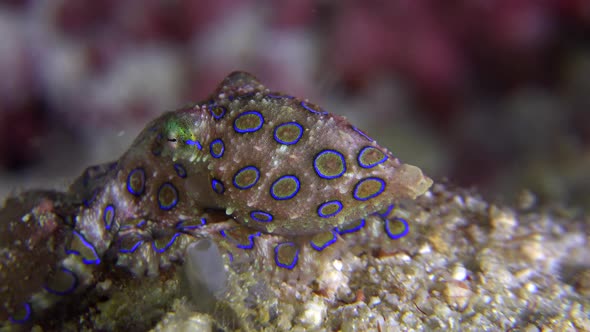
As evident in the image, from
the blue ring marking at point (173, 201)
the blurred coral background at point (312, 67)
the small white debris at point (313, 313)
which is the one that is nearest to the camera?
the small white debris at point (313, 313)

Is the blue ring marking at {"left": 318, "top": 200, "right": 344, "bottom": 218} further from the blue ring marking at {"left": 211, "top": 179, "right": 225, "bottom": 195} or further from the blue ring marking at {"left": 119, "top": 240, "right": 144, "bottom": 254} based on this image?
the blue ring marking at {"left": 119, "top": 240, "right": 144, "bottom": 254}

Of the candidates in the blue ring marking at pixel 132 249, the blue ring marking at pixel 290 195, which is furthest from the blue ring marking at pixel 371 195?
the blue ring marking at pixel 132 249

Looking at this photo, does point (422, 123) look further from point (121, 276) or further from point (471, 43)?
point (121, 276)

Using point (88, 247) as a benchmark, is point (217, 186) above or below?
above

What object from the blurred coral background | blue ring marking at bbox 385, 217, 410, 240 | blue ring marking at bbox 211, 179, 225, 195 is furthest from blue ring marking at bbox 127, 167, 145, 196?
the blurred coral background

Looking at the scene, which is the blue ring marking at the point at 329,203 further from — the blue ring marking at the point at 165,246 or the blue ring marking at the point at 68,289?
the blue ring marking at the point at 68,289

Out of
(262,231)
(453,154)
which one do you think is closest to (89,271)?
(262,231)

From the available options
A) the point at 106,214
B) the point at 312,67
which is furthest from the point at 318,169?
the point at 312,67

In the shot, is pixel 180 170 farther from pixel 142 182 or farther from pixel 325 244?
pixel 325 244
